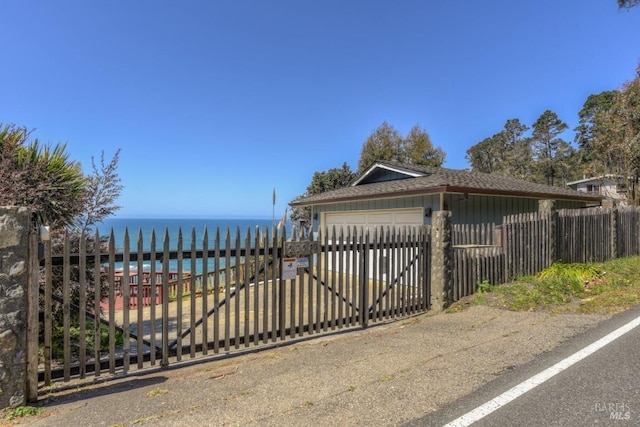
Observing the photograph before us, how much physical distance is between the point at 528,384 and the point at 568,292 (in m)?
5.07

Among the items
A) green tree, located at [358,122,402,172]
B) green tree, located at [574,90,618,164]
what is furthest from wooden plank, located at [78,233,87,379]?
green tree, located at [574,90,618,164]

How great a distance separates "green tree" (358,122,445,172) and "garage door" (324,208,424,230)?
65.5ft

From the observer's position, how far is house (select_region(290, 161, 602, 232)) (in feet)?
33.9

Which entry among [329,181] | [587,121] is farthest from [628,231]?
[587,121]

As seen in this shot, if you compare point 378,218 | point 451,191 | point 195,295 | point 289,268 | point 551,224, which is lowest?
point 195,295

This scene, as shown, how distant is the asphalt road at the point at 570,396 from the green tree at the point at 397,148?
3016cm

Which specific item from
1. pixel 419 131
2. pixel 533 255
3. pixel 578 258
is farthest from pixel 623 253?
pixel 419 131

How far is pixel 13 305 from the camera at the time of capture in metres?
3.16

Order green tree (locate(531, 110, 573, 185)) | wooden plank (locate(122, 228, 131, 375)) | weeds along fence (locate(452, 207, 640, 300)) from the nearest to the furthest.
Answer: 1. wooden plank (locate(122, 228, 131, 375))
2. weeds along fence (locate(452, 207, 640, 300))
3. green tree (locate(531, 110, 573, 185))

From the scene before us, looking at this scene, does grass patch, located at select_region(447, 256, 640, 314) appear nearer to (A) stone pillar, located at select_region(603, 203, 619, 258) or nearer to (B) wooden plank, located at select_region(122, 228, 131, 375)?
(A) stone pillar, located at select_region(603, 203, 619, 258)

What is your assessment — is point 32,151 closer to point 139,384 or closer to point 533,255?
point 139,384

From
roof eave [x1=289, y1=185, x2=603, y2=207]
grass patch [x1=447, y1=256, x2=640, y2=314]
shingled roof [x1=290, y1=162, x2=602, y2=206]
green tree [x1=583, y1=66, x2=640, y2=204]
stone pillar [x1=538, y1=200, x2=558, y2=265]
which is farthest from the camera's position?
green tree [x1=583, y1=66, x2=640, y2=204]

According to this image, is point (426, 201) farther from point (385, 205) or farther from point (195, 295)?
point (195, 295)

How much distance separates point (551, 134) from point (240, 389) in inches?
2558
